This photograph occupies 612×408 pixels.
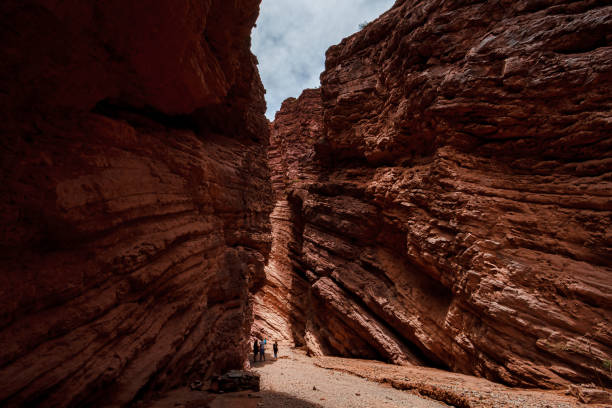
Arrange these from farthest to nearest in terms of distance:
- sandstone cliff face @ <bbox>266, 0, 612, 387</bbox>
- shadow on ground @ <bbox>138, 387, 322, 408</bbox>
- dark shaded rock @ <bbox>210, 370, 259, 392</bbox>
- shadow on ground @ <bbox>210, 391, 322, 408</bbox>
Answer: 1. sandstone cliff face @ <bbox>266, 0, 612, 387</bbox>
2. dark shaded rock @ <bbox>210, 370, 259, 392</bbox>
3. shadow on ground @ <bbox>210, 391, 322, 408</bbox>
4. shadow on ground @ <bbox>138, 387, 322, 408</bbox>

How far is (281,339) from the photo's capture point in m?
19.3

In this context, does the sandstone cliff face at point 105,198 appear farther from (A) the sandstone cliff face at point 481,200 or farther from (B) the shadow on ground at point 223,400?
(A) the sandstone cliff face at point 481,200

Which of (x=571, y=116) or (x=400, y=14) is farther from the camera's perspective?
(x=400, y=14)

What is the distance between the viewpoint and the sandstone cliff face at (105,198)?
3713mm

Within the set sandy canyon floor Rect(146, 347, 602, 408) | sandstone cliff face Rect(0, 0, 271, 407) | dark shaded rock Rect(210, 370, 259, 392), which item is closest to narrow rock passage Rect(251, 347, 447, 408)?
sandy canyon floor Rect(146, 347, 602, 408)

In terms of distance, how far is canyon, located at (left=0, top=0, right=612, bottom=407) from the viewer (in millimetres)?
4066

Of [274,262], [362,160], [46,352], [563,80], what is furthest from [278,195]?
[46,352]

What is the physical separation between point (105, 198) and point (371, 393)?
854 centimetres

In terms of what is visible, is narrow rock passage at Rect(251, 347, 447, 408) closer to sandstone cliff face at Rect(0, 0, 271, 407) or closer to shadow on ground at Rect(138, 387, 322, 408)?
shadow on ground at Rect(138, 387, 322, 408)

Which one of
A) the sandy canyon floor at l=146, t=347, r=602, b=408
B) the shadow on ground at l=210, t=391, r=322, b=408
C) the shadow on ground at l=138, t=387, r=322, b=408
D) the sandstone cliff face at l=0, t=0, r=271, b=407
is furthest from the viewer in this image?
the sandy canyon floor at l=146, t=347, r=602, b=408

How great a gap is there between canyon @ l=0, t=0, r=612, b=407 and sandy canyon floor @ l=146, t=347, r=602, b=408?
2.86 ft

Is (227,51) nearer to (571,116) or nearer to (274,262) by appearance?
(571,116)

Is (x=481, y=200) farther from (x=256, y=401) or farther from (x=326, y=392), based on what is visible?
(x=256, y=401)

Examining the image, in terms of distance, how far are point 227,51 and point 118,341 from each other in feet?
25.5
